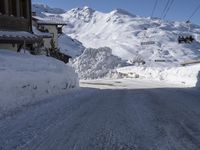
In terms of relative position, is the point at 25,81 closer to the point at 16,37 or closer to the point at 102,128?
the point at 102,128

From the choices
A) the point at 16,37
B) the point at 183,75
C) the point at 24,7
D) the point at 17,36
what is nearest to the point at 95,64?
the point at 183,75

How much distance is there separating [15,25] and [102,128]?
1631 cm

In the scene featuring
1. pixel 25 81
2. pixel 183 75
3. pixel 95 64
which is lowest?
pixel 95 64

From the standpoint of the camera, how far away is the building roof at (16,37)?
20688mm

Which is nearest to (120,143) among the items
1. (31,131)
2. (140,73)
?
(31,131)

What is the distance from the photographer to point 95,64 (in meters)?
57.9

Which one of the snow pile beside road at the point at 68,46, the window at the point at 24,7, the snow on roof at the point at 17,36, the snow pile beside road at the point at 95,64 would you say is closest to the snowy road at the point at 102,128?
the snow on roof at the point at 17,36

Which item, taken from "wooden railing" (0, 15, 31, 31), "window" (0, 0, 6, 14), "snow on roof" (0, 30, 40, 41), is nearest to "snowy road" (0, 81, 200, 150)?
"snow on roof" (0, 30, 40, 41)

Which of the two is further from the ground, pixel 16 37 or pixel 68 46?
pixel 16 37

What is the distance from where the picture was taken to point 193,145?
6.67 meters

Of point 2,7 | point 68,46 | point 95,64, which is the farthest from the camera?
point 68,46

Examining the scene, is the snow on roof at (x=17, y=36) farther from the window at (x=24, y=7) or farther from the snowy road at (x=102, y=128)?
the snowy road at (x=102, y=128)

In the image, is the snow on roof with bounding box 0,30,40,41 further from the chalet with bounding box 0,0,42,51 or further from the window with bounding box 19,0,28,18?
the window with bounding box 19,0,28,18

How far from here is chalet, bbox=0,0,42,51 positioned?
21516 mm
